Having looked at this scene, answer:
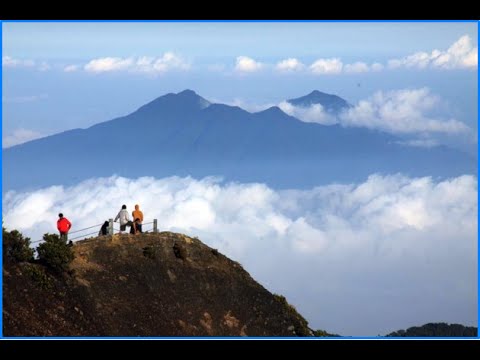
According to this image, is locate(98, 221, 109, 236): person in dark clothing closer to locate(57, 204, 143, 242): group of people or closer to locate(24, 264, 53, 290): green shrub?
locate(57, 204, 143, 242): group of people

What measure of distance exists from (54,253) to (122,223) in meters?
5.70

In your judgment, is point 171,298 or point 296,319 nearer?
point 171,298

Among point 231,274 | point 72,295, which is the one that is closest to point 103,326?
point 72,295

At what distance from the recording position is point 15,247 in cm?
5912

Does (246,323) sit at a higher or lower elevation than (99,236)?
lower

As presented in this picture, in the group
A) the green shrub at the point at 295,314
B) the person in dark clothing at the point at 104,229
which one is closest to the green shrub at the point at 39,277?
the person in dark clothing at the point at 104,229

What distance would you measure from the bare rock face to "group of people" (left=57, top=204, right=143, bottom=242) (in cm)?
75

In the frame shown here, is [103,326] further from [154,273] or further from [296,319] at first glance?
[296,319]

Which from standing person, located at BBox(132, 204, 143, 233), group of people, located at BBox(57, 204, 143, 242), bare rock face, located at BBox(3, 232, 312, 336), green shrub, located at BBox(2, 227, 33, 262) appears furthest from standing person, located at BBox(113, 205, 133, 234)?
green shrub, located at BBox(2, 227, 33, 262)

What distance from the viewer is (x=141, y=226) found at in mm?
66562

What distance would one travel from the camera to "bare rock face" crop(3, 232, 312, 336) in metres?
57.4

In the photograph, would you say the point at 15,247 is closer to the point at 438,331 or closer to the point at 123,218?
the point at 123,218


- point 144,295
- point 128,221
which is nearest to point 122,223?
point 128,221
